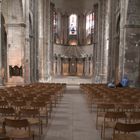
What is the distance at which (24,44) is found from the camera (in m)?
23.4

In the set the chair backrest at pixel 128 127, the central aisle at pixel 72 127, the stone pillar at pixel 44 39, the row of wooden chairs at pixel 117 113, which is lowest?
the central aisle at pixel 72 127

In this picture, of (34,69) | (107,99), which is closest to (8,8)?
(34,69)

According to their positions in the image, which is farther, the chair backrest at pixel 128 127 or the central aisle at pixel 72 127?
the central aisle at pixel 72 127

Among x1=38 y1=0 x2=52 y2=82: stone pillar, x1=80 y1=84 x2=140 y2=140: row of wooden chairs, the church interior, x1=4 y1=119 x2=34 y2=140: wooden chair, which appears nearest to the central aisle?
the church interior

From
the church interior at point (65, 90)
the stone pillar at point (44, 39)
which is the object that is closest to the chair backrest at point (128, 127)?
the church interior at point (65, 90)

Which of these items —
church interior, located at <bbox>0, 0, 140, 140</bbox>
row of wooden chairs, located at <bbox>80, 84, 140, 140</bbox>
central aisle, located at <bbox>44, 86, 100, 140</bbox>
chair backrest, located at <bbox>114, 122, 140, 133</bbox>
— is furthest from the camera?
central aisle, located at <bbox>44, 86, 100, 140</bbox>

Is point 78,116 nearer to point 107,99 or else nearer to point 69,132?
point 107,99

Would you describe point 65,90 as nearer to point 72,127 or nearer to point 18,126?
point 72,127

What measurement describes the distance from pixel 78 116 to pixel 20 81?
46.9 feet

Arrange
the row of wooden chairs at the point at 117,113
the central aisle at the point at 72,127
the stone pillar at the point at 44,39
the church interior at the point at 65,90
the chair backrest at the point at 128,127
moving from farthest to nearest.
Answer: the stone pillar at the point at 44,39, the central aisle at the point at 72,127, the church interior at the point at 65,90, the row of wooden chairs at the point at 117,113, the chair backrest at the point at 128,127

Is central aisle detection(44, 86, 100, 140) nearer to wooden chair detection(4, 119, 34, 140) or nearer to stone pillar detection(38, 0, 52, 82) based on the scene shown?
wooden chair detection(4, 119, 34, 140)

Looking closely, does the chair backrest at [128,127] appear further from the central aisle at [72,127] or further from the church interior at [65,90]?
the central aisle at [72,127]

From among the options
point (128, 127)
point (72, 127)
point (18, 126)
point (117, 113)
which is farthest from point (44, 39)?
point (128, 127)

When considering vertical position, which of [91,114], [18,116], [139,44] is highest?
[139,44]
